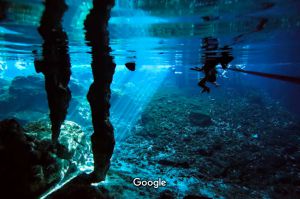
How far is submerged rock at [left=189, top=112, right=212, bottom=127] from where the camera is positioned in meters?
23.0

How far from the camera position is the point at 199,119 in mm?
23609

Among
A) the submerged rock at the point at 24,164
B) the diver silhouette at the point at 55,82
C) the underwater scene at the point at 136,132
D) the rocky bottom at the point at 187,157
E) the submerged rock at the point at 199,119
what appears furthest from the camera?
the submerged rock at the point at 199,119

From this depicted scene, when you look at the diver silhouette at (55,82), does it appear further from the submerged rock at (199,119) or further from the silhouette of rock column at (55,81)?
the submerged rock at (199,119)

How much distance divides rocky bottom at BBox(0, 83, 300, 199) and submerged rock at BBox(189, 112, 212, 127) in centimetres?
10

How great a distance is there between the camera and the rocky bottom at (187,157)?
8.67m

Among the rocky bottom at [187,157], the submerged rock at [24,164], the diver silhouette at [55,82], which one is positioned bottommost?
the rocky bottom at [187,157]

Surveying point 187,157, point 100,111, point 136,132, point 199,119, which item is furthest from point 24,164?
point 199,119

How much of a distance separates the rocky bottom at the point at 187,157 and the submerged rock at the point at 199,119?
3.9 inches

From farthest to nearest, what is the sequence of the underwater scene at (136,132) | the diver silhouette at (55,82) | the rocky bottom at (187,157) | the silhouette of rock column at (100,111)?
the diver silhouette at (55,82) < the silhouette of rock column at (100,111) < the rocky bottom at (187,157) < the underwater scene at (136,132)

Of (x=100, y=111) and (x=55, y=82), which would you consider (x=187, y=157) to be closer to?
(x=100, y=111)

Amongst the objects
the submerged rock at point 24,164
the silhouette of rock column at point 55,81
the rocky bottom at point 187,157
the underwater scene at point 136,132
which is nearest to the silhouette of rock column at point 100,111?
the underwater scene at point 136,132

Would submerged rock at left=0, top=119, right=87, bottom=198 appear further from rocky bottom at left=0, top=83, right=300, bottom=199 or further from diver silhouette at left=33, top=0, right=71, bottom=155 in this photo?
diver silhouette at left=33, top=0, right=71, bottom=155

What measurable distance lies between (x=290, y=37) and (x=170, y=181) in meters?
13.0

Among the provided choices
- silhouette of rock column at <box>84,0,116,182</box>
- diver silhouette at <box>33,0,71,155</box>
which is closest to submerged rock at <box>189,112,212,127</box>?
silhouette of rock column at <box>84,0,116,182</box>
